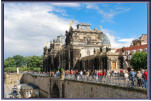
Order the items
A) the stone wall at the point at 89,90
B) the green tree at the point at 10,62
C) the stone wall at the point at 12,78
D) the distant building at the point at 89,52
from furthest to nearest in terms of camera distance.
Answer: the green tree at the point at 10,62 < the stone wall at the point at 12,78 < the distant building at the point at 89,52 < the stone wall at the point at 89,90

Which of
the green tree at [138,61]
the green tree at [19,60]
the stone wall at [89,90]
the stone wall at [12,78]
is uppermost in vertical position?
the green tree at [19,60]

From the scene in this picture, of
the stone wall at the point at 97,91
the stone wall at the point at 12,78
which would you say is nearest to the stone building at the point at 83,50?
the stone wall at the point at 97,91

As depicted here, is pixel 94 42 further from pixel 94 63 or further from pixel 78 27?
pixel 94 63

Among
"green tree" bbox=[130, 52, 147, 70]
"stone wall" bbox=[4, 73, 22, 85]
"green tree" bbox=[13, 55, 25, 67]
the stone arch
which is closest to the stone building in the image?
"green tree" bbox=[130, 52, 147, 70]

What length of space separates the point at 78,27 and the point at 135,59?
76.7 ft

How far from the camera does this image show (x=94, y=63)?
53.0m

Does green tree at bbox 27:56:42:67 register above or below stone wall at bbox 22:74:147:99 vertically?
above

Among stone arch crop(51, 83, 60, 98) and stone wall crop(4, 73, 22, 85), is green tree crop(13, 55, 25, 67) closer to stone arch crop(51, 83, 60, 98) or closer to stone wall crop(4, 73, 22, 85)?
stone wall crop(4, 73, 22, 85)

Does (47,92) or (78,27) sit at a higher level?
(78,27)

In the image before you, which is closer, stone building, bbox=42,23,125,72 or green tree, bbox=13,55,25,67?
stone building, bbox=42,23,125,72

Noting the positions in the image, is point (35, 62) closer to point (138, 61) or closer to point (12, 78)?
point (12, 78)

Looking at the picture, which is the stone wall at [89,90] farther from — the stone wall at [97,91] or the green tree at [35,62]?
the green tree at [35,62]

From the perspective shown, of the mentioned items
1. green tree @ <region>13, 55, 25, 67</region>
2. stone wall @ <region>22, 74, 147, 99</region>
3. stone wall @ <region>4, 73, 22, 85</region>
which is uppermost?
green tree @ <region>13, 55, 25, 67</region>

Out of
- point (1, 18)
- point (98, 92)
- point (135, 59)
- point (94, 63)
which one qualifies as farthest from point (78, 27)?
point (1, 18)
